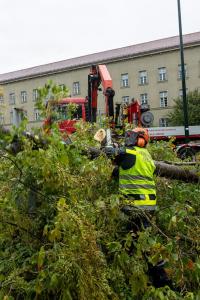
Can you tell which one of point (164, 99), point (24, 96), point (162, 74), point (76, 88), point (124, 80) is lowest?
point (164, 99)

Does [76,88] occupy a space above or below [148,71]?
below

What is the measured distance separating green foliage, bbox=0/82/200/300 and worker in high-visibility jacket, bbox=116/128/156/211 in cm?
16

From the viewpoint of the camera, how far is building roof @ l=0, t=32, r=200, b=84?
4284cm

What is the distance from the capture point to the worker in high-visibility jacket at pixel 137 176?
400 cm

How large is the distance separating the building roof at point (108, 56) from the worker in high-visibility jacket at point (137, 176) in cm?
3928

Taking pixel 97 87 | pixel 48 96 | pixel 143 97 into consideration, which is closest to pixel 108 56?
pixel 143 97

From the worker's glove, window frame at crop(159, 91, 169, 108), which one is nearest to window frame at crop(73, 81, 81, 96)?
window frame at crop(159, 91, 169, 108)

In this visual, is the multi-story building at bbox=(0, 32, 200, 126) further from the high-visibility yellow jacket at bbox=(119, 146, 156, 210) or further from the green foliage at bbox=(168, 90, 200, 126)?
the high-visibility yellow jacket at bbox=(119, 146, 156, 210)

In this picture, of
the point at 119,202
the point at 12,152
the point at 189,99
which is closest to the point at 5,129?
the point at 12,152

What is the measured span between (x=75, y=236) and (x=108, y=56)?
44.9 metres

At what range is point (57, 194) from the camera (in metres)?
3.50

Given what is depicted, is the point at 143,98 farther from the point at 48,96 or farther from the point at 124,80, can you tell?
the point at 48,96

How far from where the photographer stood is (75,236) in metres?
2.92

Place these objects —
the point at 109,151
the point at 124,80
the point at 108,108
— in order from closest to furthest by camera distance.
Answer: the point at 109,151 → the point at 108,108 → the point at 124,80
